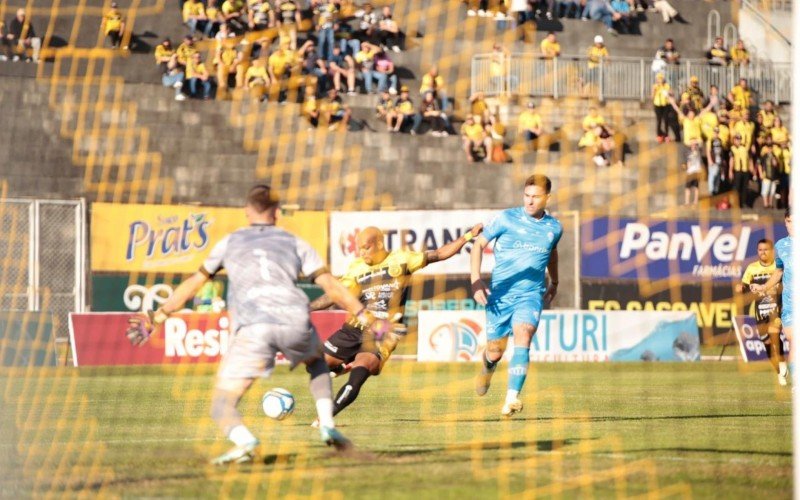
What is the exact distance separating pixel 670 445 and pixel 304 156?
22.5 metres

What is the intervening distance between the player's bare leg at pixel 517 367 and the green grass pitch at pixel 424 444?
0.20m

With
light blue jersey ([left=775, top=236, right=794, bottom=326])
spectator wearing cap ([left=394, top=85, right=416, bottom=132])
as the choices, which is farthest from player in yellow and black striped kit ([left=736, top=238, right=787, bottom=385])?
spectator wearing cap ([left=394, top=85, right=416, bottom=132])

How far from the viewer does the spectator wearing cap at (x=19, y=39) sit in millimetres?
33469

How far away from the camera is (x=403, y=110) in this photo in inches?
1369

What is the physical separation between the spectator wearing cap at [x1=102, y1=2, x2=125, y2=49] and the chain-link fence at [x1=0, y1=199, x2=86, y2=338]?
757 cm

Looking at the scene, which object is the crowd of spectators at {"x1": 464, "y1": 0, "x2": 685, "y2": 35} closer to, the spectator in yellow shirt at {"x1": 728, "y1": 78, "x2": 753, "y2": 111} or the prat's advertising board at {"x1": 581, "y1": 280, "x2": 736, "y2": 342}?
the spectator in yellow shirt at {"x1": 728, "y1": 78, "x2": 753, "y2": 111}

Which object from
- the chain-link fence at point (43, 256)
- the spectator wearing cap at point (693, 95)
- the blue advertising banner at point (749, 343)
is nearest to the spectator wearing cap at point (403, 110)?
the spectator wearing cap at point (693, 95)

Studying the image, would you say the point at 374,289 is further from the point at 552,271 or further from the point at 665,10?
the point at 665,10

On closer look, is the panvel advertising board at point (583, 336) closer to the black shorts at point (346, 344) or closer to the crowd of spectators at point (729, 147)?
the crowd of spectators at point (729, 147)

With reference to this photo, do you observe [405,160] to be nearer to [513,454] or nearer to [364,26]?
[364,26]

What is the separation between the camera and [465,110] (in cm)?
3612

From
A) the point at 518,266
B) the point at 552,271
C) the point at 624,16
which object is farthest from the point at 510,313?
the point at 624,16

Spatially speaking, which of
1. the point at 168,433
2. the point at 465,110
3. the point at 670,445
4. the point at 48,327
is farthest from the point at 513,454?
the point at 465,110

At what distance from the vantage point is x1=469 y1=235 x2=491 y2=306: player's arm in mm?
12695
